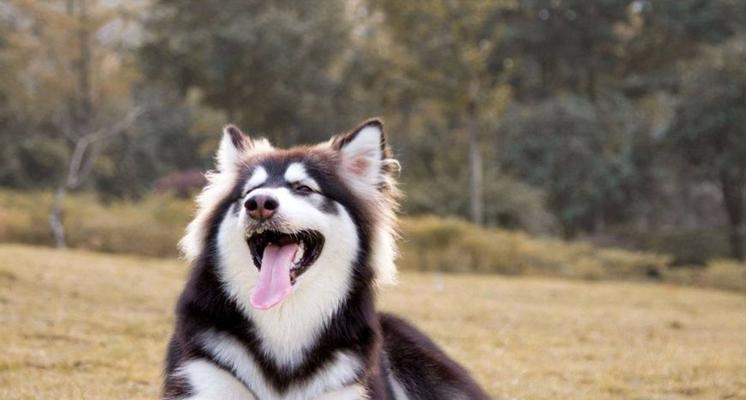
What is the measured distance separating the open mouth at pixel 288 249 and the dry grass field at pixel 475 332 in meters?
2.14

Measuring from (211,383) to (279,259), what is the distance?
636 mm

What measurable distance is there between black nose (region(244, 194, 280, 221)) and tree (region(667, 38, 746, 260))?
2448cm

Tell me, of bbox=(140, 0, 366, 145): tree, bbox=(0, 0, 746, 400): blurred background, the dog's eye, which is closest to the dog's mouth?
the dog's eye

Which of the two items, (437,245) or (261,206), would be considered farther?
(437,245)

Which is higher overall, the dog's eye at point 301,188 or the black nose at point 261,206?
the dog's eye at point 301,188

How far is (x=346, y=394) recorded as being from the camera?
3.82m

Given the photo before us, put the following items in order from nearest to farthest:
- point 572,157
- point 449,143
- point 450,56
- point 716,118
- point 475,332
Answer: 1. point 475,332
2. point 450,56
3. point 716,118
4. point 572,157
5. point 449,143

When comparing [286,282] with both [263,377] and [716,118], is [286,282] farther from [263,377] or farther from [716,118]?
[716,118]

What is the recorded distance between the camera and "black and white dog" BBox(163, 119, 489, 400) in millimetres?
3844

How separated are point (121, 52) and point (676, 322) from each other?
27.3m

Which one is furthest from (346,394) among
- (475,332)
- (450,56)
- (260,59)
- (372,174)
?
(260,59)

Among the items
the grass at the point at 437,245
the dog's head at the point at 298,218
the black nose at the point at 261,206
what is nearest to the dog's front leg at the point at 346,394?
the dog's head at the point at 298,218

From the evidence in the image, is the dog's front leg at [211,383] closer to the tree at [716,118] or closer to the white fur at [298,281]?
the white fur at [298,281]

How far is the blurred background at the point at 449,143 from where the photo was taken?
12.4 meters
